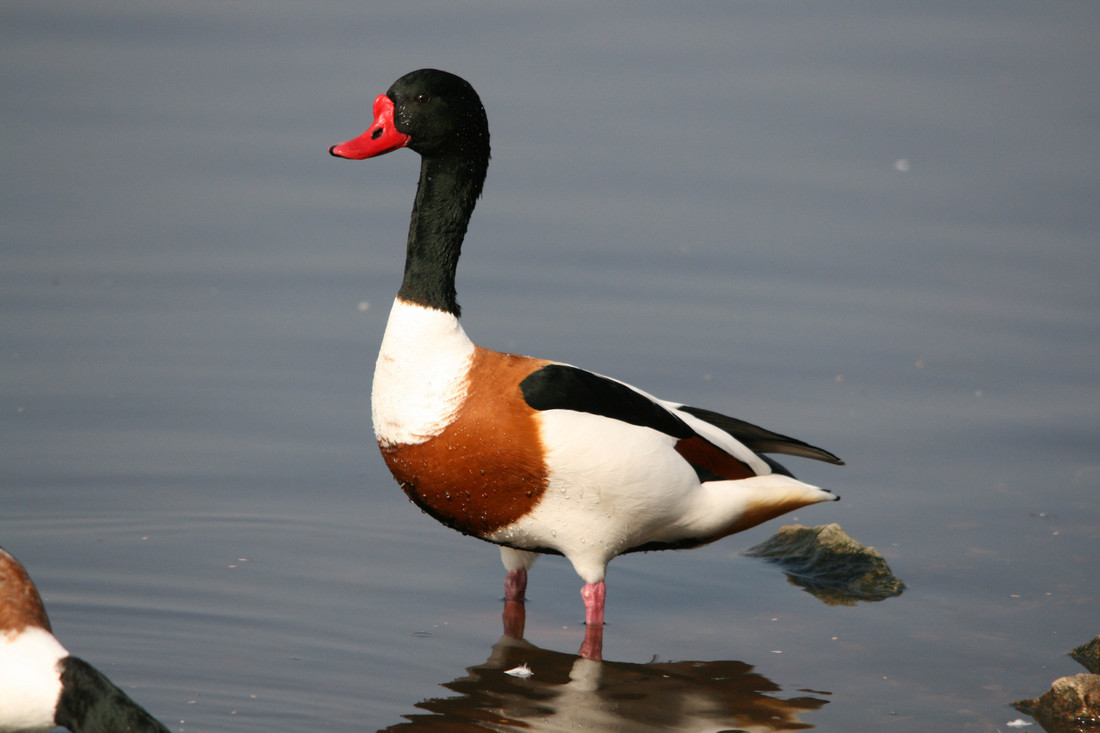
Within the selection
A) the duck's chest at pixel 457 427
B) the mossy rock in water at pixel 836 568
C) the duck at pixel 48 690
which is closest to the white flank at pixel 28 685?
the duck at pixel 48 690

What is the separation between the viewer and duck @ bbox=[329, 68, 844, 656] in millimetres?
5820

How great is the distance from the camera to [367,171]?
38.6 ft

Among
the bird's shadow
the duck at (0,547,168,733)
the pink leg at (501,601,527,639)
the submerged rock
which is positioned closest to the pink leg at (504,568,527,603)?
the pink leg at (501,601,527,639)

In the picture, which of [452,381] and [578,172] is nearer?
[452,381]

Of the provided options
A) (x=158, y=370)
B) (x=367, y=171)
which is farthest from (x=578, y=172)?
(x=158, y=370)

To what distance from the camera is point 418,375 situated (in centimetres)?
591

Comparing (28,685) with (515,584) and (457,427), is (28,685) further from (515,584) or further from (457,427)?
(515,584)

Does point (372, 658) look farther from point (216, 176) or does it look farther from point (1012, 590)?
point (216, 176)

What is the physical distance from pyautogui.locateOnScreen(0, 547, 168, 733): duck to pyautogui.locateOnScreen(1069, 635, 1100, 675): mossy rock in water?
11.9ft

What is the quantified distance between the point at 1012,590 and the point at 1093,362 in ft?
10.1

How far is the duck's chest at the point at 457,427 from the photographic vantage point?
5793 millimetres

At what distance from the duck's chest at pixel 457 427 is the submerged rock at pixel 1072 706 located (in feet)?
6.64

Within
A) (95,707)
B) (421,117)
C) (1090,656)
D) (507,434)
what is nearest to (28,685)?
(95,707)

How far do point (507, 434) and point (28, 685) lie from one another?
6.58 ft
